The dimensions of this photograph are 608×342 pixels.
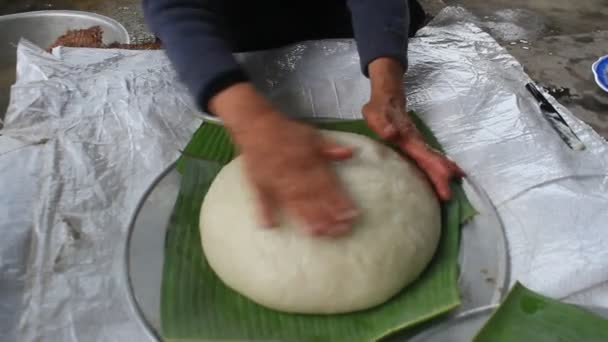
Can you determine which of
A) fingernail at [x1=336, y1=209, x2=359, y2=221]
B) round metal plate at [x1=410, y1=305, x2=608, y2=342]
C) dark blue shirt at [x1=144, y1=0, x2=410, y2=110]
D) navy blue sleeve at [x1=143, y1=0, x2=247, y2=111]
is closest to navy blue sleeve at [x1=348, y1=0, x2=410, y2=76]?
dark blue shirt at [x1=144, y1=0, x2=410, y2=110]

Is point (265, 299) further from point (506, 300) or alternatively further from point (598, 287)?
point (598, 287)

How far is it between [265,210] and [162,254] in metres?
0.21

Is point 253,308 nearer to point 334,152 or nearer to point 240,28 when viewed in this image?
point 334,152

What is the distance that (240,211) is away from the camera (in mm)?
815

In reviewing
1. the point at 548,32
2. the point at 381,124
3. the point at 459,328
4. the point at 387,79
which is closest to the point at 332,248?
the point at 459,328

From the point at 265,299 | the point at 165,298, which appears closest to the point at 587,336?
the point at 265,299

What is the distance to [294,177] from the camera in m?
0.71

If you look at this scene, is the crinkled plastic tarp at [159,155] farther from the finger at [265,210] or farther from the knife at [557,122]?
the finger at [265,210]

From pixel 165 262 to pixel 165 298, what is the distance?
0.07 metres

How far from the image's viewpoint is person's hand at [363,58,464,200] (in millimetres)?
949

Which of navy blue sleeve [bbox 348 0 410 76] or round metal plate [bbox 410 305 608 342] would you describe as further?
navy blue sleeve [bbox 348 0 410 76]

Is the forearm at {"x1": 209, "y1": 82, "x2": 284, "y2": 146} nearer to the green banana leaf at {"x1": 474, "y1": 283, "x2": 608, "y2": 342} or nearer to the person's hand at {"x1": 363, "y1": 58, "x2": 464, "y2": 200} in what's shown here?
the person's hand at {"x1": 363, "y1": 58, "x2": 464, "y2": 200}

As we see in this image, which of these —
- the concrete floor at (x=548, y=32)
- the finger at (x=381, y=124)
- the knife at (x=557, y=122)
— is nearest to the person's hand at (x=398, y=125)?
the finger at (x=381, y=124)

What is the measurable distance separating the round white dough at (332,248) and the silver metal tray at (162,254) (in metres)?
0.08
